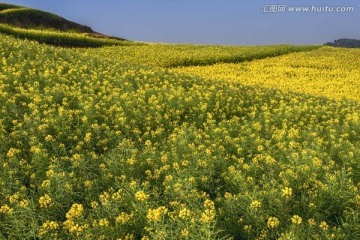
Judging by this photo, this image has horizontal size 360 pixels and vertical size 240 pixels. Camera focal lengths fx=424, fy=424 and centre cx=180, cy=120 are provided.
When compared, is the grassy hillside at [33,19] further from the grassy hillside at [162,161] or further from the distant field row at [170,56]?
the grassy hillside at [162,161]

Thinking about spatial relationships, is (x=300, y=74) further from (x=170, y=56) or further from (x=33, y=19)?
(x=33, y=19)

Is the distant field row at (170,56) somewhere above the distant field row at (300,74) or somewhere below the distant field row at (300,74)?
above

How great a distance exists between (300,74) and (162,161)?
28.0 metres

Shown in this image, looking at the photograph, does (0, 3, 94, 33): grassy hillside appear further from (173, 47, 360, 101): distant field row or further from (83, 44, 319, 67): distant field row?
(173, 47, 360, 101): distant field row

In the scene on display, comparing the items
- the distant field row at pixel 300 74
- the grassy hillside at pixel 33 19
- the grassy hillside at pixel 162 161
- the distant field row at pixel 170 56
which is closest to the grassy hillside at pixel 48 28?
the grassy hillside at pixel 33 19

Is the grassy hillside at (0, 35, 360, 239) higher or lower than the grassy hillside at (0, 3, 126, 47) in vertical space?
lower

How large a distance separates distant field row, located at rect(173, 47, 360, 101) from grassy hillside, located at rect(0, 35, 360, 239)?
25.9 ft

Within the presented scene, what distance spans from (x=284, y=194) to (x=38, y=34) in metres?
41.9

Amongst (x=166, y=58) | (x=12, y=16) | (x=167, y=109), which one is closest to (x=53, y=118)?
(x=167, y=109)

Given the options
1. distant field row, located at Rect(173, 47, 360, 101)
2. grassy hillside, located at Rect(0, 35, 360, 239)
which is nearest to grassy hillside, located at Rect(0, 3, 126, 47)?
distant field row, located at Rect(173, 47, 360, 101)

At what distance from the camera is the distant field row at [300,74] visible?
96.5ft

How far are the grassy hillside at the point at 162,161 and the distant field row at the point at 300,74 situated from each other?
7901 mm

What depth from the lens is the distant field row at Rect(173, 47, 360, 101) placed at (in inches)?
1158

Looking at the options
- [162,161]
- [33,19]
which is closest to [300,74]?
[162,161]
